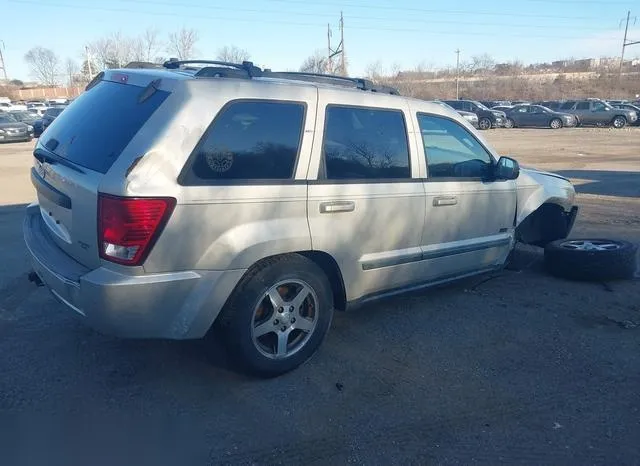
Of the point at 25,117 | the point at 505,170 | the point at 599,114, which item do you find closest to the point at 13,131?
the point at 25,117

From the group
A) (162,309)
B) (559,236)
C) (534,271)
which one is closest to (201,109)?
(162,309)

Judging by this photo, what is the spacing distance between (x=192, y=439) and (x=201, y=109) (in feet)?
5.98

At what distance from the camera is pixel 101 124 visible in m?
3.28

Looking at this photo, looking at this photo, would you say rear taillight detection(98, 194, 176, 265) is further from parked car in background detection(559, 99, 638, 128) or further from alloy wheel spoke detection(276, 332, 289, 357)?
parked car in background detection(559, 99, 638, 128)

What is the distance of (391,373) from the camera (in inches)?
141

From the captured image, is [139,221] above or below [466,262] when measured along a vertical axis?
above

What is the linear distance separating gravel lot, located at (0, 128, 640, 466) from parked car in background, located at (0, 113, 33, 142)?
26214 mm

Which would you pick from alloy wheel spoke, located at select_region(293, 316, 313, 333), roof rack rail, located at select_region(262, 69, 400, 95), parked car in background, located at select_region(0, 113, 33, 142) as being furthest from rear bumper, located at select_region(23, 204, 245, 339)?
parked car in background, located at select_region(0, 113, 33, 142)

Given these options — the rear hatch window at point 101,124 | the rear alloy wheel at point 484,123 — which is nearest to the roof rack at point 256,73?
the rear hatch window at point 101,124

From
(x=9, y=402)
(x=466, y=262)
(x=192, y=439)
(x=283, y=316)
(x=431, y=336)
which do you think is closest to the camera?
(x=192, y=439)

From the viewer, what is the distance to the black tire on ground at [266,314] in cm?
324

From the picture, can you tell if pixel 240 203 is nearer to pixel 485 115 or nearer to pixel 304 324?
pixel 304 324

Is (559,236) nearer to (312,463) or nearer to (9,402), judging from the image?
(312,463)

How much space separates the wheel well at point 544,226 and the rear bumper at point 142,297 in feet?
12.5
